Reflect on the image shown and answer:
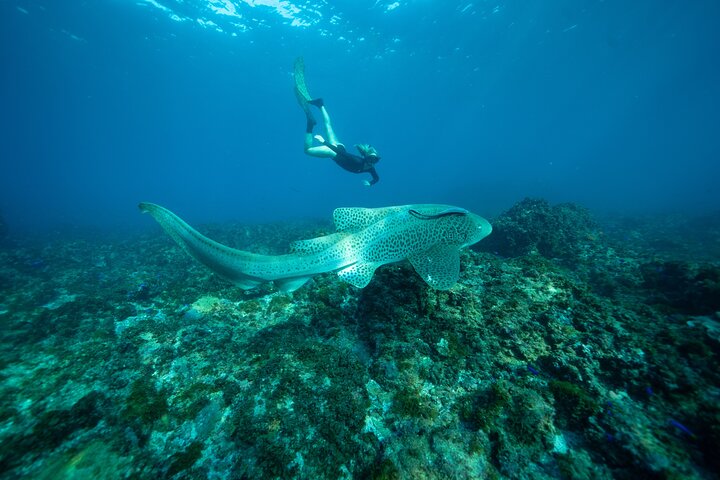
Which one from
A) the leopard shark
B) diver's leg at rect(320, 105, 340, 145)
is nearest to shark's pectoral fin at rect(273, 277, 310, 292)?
the leopard shark

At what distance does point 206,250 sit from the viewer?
372cm

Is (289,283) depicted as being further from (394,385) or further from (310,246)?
(394,385)

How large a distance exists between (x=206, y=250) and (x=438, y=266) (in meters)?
3.47

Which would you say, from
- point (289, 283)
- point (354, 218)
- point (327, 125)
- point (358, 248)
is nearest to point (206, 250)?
point (289, 283)

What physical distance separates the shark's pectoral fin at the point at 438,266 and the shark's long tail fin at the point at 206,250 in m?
2.45

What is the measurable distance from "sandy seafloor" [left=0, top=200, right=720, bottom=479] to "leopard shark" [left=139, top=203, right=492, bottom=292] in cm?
52

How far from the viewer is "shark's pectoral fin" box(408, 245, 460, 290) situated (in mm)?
4189

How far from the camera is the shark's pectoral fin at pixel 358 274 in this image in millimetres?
4461

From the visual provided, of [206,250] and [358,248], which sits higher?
[358,248]

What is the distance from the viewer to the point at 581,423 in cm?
288

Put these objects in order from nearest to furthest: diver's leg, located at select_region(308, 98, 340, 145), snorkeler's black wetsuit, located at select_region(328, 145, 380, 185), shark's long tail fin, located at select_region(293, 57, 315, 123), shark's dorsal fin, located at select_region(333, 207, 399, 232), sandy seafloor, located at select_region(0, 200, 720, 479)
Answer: sandy seafloor, located at select_region(0, 200, 720, 479) < shark's dorsal fin, located at select_region(333, 207, 399, 232) < snorkeler's black wetsuit, located at select_region(328, 145, 380, 185) < shark's long tail fin, located at select_region(293, 57, 315, 123) < diver's leg, located at select_region(308, 98, 340, 145)

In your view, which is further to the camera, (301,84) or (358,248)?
(301,84)

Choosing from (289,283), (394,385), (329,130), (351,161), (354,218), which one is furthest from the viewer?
(329,130)

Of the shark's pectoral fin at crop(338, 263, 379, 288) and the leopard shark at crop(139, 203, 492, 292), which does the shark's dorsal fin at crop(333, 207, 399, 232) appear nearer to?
the leopard shark at crop(139, 203, 492, 292)
